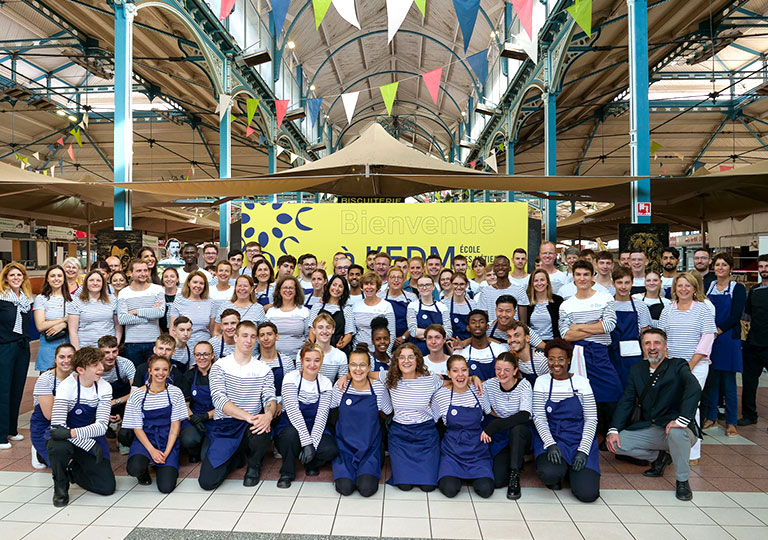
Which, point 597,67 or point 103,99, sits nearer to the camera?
point 597,67

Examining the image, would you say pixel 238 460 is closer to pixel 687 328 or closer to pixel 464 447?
pixel 464 447

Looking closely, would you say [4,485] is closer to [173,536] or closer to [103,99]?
[173,536]

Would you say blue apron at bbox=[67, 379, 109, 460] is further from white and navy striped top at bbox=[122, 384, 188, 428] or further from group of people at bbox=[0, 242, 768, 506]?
white and navy striped top at bbox=[122, 384, 188, 428]

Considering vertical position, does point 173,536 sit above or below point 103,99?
below

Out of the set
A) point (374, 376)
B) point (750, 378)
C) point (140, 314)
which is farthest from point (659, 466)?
point (140, 314)

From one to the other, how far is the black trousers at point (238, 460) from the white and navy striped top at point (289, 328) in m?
0.85

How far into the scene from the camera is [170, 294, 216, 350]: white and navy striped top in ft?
16.2

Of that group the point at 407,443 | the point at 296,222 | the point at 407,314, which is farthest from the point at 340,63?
the point at 407,443

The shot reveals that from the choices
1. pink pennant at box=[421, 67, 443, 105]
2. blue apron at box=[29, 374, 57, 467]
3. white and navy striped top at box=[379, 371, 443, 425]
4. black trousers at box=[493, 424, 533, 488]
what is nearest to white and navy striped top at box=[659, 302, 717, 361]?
black trousers at box=[493, 424, 533, 488]

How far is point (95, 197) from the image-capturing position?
28.1ft

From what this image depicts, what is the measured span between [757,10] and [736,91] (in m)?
5.89

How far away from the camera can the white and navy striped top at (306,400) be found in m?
4.04

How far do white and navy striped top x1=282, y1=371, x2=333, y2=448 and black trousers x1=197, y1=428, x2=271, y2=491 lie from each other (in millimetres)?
284

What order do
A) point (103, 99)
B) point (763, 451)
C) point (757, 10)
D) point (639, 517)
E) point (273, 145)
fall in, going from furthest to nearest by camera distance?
point (103, 99) < point (273, 145) < point (757, 10) < point (763, 451) < point (639, 517)
